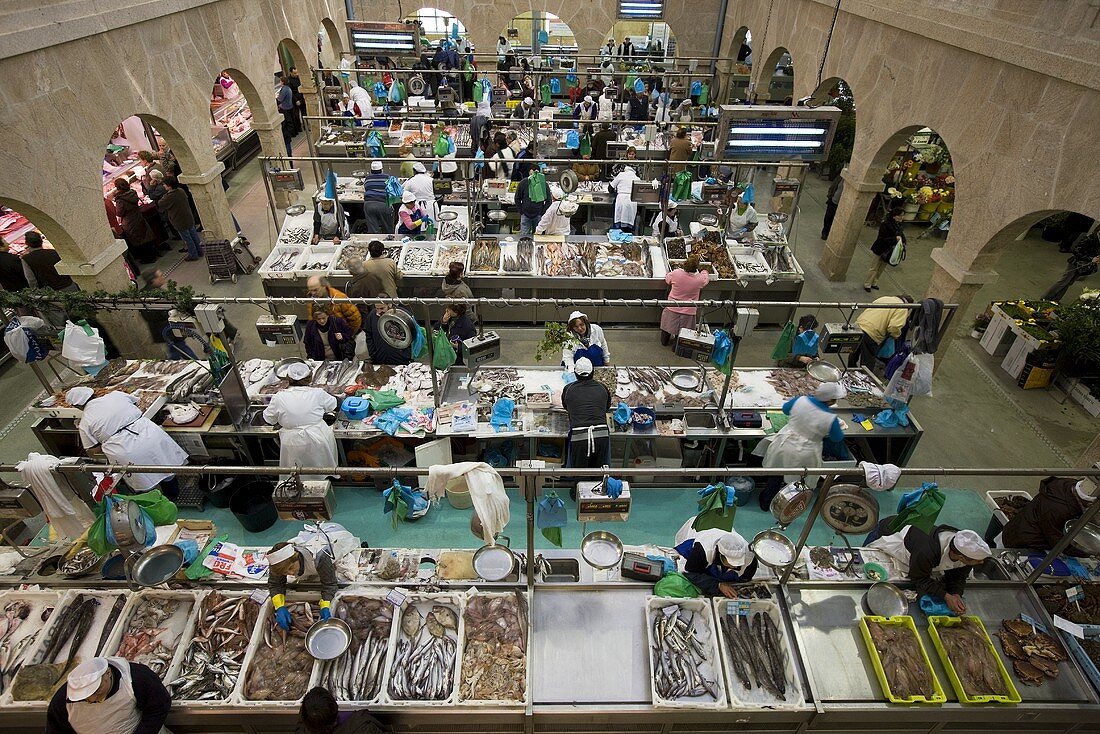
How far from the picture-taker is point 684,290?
10703mm

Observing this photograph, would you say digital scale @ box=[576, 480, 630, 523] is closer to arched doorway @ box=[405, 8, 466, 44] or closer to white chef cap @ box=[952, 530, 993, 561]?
white chef cap @ box=[952, 530, 993, 561]

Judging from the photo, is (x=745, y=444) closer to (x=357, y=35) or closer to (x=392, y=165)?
(x=392, y=165)

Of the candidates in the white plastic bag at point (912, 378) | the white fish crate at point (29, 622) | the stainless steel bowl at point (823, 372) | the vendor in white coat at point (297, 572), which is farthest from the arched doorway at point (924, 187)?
the white fish crate at point (29, 622)

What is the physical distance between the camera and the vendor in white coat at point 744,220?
13086 mm

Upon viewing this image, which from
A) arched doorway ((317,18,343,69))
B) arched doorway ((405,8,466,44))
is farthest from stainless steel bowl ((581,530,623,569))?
arched doorway ((405,8,466,44))

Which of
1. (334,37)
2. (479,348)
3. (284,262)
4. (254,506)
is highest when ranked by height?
(334,37)

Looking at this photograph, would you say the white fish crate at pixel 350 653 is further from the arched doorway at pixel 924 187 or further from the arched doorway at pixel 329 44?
the arched doorway at pixel 329 44

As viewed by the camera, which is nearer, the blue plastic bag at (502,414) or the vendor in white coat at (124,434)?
the vendor in white coat at (124,434)

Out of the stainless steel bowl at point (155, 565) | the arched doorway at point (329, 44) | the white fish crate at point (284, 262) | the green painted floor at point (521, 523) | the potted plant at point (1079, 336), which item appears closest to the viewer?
the stainless steel bowl at point (155, 565)

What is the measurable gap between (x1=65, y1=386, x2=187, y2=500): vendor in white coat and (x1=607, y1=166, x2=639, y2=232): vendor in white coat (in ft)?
31.9

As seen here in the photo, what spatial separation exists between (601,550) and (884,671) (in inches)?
104

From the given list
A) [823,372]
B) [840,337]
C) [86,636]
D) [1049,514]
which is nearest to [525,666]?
[86,636]

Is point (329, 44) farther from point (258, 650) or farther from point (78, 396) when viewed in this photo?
point (258, 650)

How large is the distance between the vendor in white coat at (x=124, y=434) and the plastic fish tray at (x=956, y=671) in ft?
27.1
